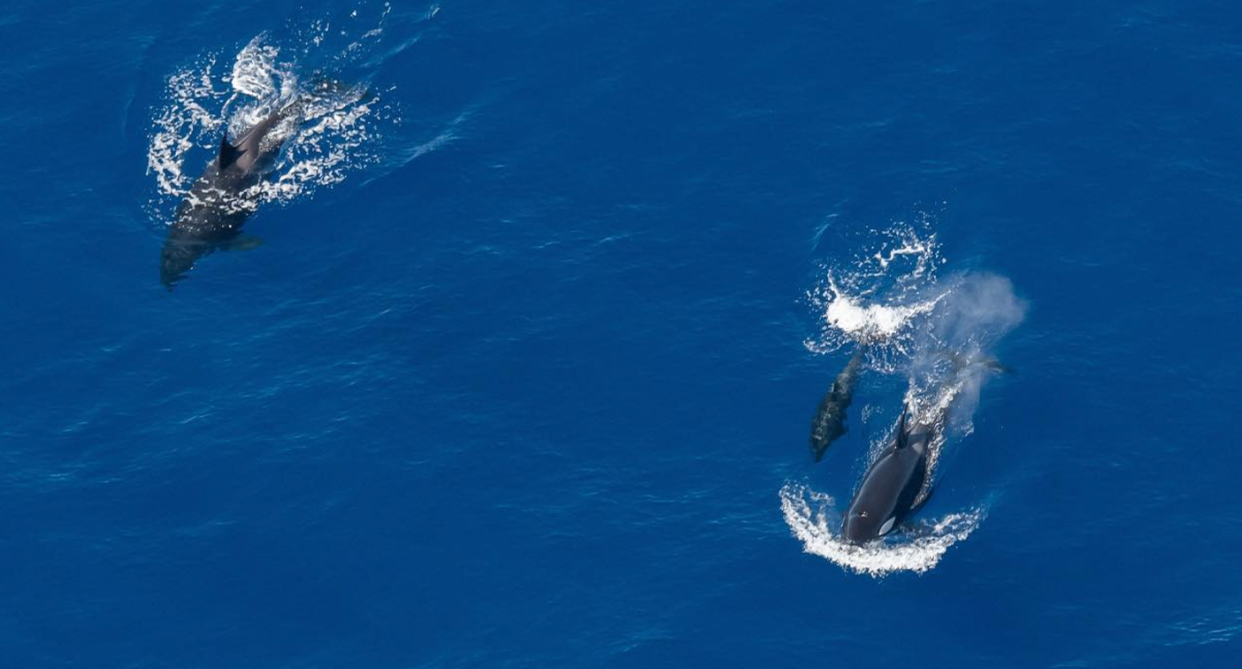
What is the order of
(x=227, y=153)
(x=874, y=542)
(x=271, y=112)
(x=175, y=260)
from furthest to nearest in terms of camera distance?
(x=271, y=112) → (x=227, y=153) → (x=175, y=260) → (x=874, y=542)

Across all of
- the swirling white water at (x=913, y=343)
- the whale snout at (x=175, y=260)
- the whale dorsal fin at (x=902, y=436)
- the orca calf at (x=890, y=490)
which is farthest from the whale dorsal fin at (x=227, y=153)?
the whale dorsal fin at (x=902, y=436)

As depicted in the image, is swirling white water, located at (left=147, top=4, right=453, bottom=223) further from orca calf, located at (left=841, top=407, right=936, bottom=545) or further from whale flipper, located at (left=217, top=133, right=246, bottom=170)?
orca calf, located at (left=841, top=407, right=936, bottom=545)

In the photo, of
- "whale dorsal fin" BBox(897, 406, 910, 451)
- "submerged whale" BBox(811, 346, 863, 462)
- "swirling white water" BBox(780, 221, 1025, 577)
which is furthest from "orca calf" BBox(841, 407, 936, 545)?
"submerged whale" BBox(811, 346, 863, 462)

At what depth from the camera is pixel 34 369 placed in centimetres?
13150

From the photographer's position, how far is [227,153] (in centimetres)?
13950

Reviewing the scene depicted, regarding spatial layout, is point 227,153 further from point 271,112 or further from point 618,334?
point 618,334

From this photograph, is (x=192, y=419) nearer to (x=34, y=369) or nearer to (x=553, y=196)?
(x=34, y=369)

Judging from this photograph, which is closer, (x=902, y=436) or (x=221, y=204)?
(x=902, y=436)

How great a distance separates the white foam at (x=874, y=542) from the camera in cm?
11794

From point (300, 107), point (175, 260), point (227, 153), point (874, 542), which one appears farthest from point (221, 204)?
point (874, 542)

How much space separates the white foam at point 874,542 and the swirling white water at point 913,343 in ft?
0.21

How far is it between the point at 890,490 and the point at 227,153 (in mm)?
55677

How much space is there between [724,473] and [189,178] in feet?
160

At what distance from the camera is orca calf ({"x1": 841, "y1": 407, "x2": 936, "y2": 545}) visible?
117562 millimetres
